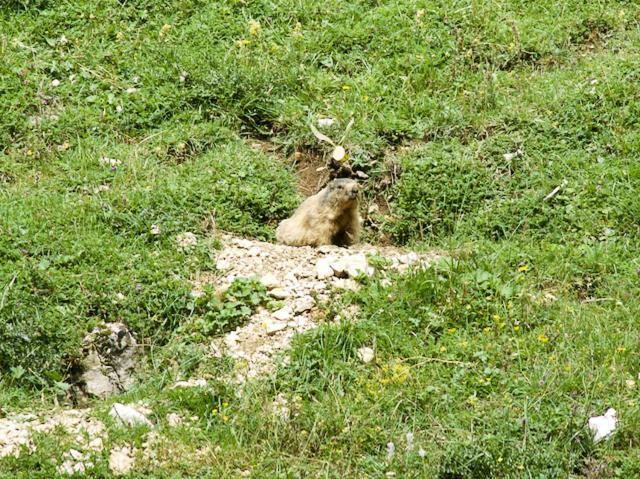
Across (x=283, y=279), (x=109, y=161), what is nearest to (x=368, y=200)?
(x=283, y=279)

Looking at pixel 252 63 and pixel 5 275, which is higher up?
pixel 252 63

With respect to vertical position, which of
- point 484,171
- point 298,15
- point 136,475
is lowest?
point 136,475

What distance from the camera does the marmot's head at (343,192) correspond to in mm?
6898

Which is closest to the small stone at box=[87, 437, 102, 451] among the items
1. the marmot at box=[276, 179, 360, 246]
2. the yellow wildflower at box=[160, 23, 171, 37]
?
the marmot at box=[276, 179, 360, 246]

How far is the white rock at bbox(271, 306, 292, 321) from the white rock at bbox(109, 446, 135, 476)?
133 centimetres

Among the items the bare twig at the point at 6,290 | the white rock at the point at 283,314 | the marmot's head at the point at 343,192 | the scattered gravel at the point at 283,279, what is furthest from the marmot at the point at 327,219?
the bare twig at the point at 6,290

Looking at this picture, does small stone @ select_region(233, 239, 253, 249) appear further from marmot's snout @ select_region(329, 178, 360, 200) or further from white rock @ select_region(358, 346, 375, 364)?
white rock @ select_region(358, 346, 375, 364)

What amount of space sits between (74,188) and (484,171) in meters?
2.83

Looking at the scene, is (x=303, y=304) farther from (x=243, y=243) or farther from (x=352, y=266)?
(x=243, y=243)

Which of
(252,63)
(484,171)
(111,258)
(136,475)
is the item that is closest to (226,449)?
(136,475)

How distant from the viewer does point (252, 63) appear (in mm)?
8219

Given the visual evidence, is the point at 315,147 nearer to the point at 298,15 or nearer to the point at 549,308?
the point at 298,15

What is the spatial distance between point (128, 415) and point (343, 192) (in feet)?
7.33

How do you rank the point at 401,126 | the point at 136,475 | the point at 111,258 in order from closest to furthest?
the point at 136,475 < the point at 111,258 < the point at 401,126
